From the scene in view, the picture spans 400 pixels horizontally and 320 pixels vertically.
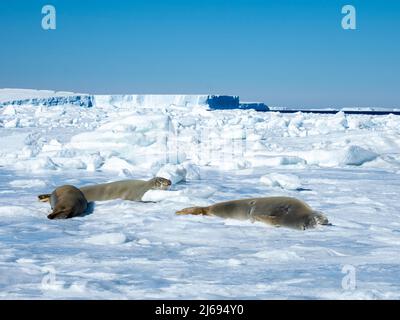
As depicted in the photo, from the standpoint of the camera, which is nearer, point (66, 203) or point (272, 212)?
point (272, 212)

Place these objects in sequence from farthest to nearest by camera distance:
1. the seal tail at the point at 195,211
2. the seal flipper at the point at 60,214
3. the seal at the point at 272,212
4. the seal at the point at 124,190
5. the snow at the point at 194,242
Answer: the seal at the point at 124,190
the seal tail at the point at 195,211
the seal flipper at the point at 60,214
the seal at the point at 272,212
the snow at the point at 194,242

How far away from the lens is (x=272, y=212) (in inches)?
166

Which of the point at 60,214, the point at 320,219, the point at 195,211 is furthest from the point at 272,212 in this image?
the point at 60,214

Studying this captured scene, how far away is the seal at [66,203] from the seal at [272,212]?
812 millimetres

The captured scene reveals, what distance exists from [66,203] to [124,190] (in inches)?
36.2

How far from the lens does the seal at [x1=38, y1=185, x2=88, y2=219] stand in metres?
4.37

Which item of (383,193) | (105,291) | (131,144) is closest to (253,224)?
(105,291)

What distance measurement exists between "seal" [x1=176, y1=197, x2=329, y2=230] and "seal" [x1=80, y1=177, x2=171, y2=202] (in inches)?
34.5

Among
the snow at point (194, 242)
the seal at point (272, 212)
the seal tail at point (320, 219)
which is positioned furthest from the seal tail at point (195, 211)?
the seal tail at point (320, 219)

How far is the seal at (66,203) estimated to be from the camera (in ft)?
14.3

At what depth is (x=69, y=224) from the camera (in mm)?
4133

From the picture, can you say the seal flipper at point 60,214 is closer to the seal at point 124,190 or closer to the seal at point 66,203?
the seal at point 66,203

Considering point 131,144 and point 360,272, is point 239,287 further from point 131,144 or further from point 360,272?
point 131,144

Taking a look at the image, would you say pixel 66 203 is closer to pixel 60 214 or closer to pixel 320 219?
pixel 60 214
